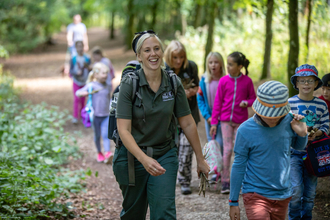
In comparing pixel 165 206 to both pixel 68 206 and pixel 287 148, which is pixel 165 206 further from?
pixel 68 206

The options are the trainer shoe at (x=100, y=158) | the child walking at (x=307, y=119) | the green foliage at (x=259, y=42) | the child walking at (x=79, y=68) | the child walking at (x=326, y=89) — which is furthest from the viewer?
the child walking at (x=79, y=68)

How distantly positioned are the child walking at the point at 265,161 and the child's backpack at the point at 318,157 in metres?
0.95

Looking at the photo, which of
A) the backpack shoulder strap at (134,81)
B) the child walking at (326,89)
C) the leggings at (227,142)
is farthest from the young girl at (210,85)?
the backpack shoulder strap at (134,81)

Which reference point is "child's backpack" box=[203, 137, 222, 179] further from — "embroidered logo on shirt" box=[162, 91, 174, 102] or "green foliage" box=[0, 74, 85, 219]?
"embroidered logo on shirt" box=[162, 91, 174, 102]

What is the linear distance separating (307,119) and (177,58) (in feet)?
7.44

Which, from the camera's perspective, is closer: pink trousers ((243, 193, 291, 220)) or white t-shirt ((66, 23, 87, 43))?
pink trousers ((243, 193, 291, 220))

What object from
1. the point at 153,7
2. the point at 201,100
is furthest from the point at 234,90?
the point at 153,7

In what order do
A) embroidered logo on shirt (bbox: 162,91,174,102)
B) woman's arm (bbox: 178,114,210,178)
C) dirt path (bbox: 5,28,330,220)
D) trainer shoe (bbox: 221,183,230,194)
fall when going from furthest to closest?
trainer shoe (bbox: 221,183,230,194) → dirt path (bbox: 5,28,330,220) → woman's arm (bbox: 178,114,210,178) → embroidered logo on shirt (bbox: 162,91,174,102)

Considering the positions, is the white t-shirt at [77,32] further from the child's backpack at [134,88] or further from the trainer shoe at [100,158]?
the child's backpack at [134,88]

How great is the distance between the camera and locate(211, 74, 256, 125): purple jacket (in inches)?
217

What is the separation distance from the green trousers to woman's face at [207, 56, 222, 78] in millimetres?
2855

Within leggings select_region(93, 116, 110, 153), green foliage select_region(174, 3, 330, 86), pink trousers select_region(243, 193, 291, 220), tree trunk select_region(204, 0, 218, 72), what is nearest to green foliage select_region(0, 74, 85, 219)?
leggings select_region(93, 116, 110, 153)

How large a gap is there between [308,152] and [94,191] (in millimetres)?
3900

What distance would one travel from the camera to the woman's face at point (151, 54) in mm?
3215
